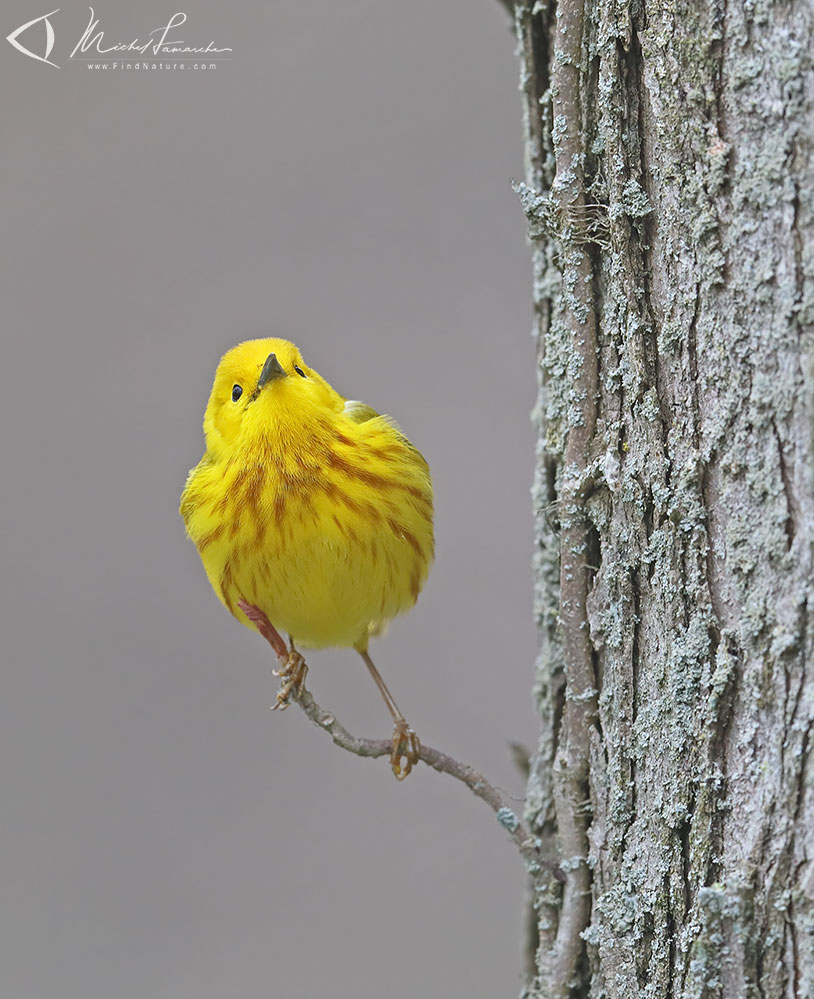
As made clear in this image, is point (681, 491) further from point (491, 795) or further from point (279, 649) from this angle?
point (279, 649)

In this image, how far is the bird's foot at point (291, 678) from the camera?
7.10 feet

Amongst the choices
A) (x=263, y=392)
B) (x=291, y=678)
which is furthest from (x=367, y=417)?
(x=291, y=678)

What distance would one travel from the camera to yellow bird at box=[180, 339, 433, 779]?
7.59 feet

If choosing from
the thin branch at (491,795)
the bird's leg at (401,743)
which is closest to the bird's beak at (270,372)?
the thin branch at (491,795)

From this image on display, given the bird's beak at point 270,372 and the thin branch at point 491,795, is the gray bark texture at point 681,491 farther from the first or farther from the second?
the bird's beak at point 270,372

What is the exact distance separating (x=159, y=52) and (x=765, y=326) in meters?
3.08

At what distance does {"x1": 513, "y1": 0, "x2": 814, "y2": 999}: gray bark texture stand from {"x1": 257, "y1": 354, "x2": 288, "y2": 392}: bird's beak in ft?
2.14

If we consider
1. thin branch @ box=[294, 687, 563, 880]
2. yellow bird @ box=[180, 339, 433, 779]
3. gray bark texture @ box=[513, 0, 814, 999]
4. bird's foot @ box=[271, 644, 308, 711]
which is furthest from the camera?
yellow bird @ box=[180, 339, 433, 779]

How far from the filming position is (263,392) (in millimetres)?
2396

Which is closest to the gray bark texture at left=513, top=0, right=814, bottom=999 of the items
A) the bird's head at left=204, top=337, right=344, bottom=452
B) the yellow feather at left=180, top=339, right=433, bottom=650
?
the yellow feather at left=180, top=339, right=433, bottom=650

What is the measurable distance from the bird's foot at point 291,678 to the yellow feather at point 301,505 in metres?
0.10

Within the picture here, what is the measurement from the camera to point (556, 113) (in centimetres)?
187

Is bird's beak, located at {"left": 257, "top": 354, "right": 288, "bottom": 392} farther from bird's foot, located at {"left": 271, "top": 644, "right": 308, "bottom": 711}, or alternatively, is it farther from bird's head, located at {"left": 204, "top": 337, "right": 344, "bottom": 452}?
bird's foot, located at {"left": 271, "top": 644, "right": 308, "bottom": 711}

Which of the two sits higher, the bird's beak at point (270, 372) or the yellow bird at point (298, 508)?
the bird's beak at point (270, 372)
